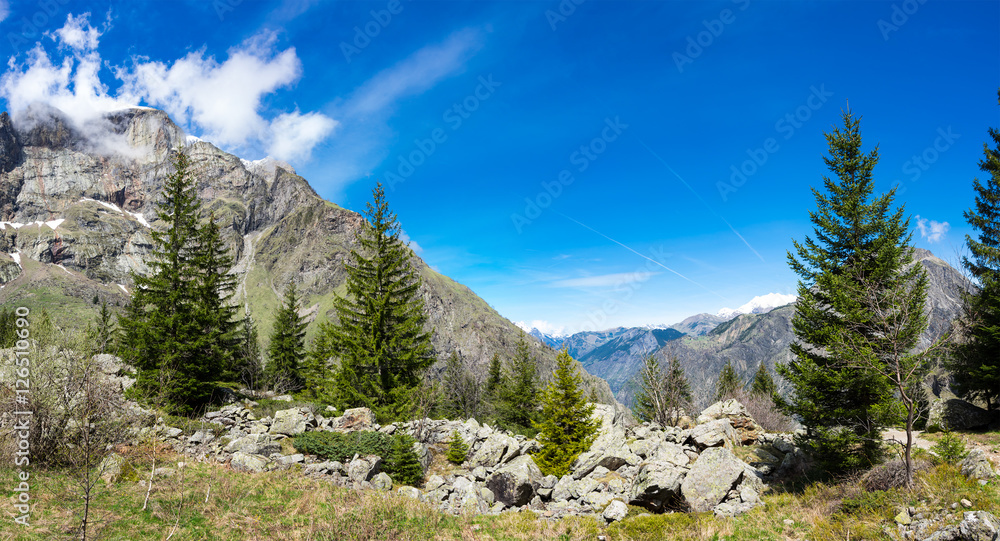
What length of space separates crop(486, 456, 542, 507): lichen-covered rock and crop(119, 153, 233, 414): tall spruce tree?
1954 cm

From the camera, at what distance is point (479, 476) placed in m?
17.6

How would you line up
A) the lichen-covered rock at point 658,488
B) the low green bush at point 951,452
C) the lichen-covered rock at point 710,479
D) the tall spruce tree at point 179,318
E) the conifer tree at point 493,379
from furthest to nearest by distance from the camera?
the conifer tree at point 493,379 < the tall spruce tree at point 179,318 < the lichen-covered rock at point 710,479 < the lichen-covered rock at point 658,488 < the low green bush at point 951,452

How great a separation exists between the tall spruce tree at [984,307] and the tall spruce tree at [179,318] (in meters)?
41.3

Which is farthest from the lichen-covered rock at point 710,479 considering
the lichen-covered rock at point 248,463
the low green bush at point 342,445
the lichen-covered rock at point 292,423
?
the lichen-covered rock at point 292,423

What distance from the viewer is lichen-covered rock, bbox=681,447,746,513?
13305mm

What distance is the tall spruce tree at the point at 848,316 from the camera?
1431cm

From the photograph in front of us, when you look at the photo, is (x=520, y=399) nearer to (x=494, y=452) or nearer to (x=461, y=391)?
(x=461, y=391)

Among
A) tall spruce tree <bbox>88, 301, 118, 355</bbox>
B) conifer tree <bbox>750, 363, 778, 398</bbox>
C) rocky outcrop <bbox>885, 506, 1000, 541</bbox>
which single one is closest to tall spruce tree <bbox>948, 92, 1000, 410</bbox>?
rocky outcrop <bbox>885, 506, 1000, 541</bbox>

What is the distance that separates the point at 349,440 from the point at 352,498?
6.73 m

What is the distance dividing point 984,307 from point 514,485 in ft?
82.1

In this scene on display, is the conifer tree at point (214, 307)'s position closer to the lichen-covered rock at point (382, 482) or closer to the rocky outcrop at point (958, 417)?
the lichen-covered rock at point (382, 482)

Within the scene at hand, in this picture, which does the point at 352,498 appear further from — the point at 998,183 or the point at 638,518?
the point at 998,183

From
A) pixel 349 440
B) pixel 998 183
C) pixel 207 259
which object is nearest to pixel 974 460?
pixel 998 183

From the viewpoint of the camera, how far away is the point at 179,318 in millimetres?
24766
